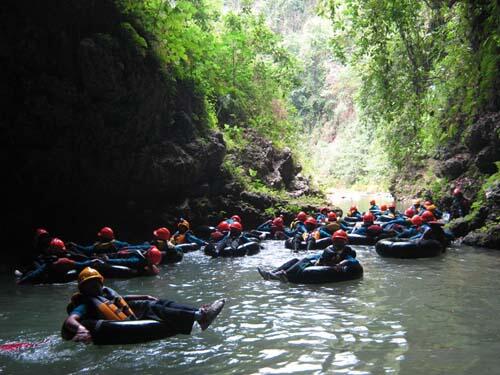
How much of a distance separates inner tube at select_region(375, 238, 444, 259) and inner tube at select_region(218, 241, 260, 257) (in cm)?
381

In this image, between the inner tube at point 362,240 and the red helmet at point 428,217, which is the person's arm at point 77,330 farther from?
the inner tube at point 362,240

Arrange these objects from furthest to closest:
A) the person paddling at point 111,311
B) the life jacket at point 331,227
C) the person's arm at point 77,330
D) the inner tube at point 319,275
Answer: the life jacket at point 331,227, the inner tube at point 319,275, the person paddling at point 111,311, the person's arm at point 77,330

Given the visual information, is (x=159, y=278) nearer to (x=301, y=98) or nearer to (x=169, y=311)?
(x=169, y=311)

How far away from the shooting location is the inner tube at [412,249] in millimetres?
13492

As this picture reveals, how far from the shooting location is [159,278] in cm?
1156

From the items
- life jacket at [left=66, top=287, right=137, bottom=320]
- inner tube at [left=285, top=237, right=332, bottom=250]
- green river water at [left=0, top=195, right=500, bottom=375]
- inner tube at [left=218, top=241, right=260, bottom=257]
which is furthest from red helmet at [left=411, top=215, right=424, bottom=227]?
life jacket at [left=66, top=287, right=137, bottom=320]

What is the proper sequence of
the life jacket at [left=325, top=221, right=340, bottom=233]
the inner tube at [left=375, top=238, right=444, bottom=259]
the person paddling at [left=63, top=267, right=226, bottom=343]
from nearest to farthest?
the person paddling at [left=63, top=267, right=226, bottom=343], the inner tube at [left=375, top=238, right=444, bottom=259], the life jacket at [left=325, top=221, right=340, bottom=233]

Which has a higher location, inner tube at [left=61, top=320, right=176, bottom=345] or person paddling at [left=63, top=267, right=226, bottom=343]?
person paddling at [left=63, top=267, right=226, bottom=343]

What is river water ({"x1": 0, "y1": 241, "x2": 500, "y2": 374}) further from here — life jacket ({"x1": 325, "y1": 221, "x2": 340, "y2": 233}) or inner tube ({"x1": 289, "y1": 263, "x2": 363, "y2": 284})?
life jacket ({"x1": 325, "y1": 221, "x2": 340, "y2": 233})

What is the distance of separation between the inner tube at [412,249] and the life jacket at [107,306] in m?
8.75

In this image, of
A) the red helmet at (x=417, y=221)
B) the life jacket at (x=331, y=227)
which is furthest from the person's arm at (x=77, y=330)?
the red helmet at (x=417, y=221)

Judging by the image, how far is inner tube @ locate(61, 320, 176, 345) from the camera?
6250mm

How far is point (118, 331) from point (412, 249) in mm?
9416

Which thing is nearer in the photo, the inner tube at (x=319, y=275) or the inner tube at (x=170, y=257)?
the inner tube at (x=319, y=275)
